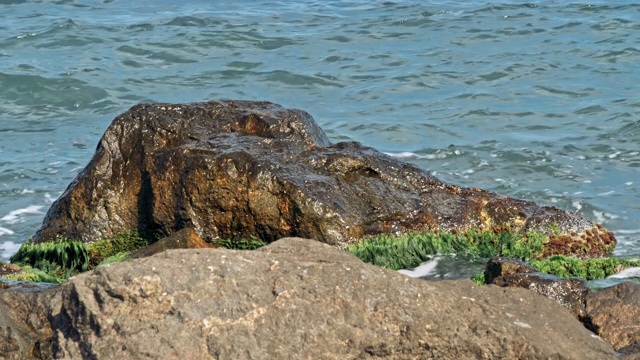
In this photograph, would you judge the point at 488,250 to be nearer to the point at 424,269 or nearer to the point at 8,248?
the point at 424,269

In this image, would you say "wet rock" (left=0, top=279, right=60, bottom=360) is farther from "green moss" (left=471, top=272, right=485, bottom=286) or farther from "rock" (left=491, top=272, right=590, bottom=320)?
"green moss" (left=471, top=272, right=485, bottom=286)

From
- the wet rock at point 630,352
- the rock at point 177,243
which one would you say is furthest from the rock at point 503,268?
the rock at point 177,243

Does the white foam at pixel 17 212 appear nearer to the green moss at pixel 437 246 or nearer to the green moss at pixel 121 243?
the green moss at pixel 121 243

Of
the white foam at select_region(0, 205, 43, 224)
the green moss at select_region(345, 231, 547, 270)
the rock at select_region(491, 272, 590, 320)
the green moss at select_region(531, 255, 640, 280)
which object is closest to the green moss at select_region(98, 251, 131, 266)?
the green moss at select_region(345, 231, 547, 270)

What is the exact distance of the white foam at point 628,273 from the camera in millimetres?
7714

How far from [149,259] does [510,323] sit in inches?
61.1

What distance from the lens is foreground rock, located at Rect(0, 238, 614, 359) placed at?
3979 millimetres

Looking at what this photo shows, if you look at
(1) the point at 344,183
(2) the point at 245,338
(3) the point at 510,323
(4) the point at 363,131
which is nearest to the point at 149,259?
(2) the point at 245,338

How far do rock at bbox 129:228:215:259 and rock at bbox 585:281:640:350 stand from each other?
10.1 ft

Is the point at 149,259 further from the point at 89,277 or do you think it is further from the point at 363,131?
the point at 363,131

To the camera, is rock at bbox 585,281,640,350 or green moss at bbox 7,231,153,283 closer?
rock at bbox 585,281,640,350

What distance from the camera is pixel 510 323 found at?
428 cm

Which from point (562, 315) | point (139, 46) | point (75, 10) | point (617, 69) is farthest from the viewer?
point (75, 10)

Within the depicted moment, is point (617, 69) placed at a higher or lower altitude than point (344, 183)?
lower
